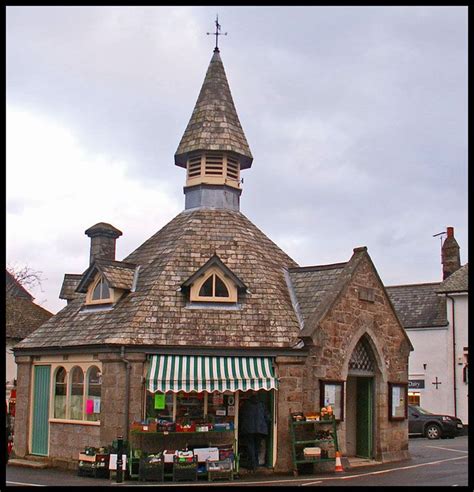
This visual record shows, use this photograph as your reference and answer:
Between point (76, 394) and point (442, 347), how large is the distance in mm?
21117

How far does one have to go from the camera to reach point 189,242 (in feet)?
67.4

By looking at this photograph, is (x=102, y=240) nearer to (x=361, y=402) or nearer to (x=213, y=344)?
(x=213, y=344)

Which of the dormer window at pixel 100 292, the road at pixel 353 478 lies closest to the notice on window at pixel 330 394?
the road at pixel 353 478

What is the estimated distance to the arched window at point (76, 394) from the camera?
18.6 m

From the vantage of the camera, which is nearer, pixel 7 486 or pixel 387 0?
pixel 387 0

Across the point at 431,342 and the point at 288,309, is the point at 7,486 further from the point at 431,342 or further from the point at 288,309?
the point at 431,342

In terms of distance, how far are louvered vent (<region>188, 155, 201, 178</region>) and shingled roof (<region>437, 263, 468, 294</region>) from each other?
53.8ft

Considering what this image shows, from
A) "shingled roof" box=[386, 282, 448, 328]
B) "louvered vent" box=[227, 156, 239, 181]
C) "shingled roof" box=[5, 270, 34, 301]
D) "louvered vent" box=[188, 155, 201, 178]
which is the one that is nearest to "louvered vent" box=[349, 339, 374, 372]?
"louvered vent" box=[227, 156, 239, 181]

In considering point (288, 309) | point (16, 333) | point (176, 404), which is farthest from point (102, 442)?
point (16, 333)

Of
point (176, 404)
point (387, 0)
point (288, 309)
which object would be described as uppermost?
point (387, 0)

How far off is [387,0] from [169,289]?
11096 mm

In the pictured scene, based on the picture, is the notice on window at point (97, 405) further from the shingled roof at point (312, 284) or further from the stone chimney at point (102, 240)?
the stone chimney at point (102, 240)

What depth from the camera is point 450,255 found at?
38.6 m

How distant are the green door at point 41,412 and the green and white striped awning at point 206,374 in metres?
3.64
